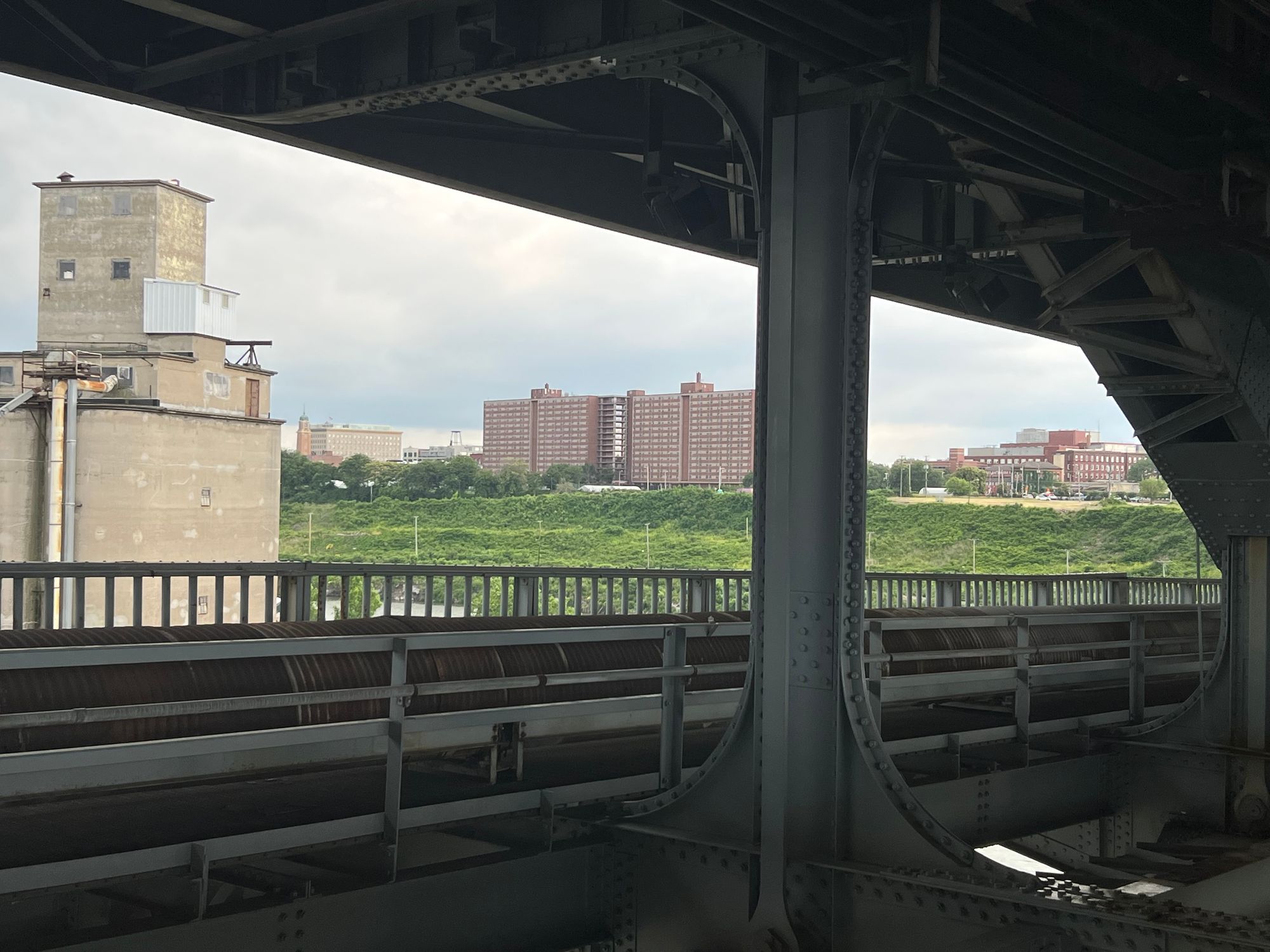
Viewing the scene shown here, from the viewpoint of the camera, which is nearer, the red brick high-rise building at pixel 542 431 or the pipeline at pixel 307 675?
the pipeline at pixel 307 675

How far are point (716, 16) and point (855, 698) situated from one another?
12.5ft

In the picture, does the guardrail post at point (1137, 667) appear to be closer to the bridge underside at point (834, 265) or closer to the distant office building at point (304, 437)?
the bridge underside at point (834, 265)

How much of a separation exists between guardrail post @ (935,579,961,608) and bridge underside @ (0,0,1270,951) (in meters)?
6.97

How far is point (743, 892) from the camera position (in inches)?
276

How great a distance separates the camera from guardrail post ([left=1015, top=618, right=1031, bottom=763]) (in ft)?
31.7

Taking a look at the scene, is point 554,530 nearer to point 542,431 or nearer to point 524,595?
point 542,431

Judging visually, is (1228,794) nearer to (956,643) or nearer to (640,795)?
(956,643)

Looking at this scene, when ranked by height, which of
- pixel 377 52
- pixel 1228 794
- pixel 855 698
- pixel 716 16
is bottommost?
pixel 1228 794

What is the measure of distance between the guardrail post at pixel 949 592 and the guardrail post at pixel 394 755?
14236 millimetres

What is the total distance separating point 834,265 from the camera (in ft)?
22.8

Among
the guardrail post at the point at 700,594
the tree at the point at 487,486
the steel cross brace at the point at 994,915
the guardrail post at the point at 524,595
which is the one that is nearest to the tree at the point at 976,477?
the tree at the point at 487,486

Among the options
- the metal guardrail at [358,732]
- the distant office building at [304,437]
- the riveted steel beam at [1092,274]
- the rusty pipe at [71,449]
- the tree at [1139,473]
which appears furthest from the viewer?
the distant office building at [304,437]

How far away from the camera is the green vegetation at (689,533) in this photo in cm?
6725

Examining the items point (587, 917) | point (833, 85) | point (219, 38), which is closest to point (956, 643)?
point (587, 917)
